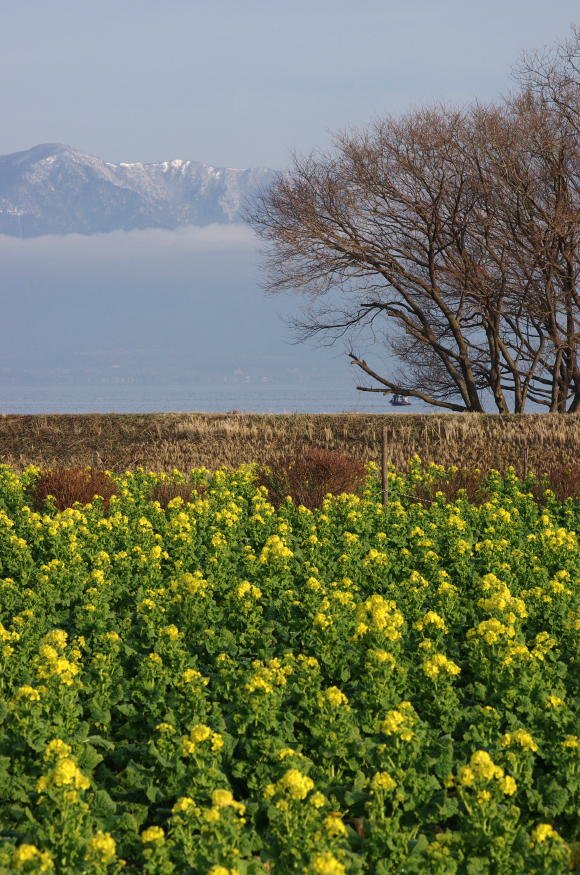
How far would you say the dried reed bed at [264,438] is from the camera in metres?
16.8

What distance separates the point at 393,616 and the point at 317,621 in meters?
0.53

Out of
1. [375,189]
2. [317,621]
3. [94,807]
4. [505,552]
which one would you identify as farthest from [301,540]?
[375,189]

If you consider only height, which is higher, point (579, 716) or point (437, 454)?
point (437, 454)

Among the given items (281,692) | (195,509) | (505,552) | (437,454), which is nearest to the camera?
(281,692)

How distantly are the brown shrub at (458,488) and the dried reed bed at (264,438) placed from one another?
6.84 feet

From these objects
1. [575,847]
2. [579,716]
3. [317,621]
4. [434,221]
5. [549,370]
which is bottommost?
[575,847]

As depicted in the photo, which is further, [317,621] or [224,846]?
[317,621]

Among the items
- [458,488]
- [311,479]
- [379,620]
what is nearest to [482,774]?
[379,620]

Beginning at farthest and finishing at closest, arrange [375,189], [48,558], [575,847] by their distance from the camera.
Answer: [375,189] < [48,558] < [575,847]

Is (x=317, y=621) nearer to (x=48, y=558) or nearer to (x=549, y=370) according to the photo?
(x=48, y=558)

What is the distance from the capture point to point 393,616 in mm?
5090

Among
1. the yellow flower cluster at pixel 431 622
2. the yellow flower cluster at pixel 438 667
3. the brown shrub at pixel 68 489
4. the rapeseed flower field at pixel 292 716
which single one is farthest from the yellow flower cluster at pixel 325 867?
the brown shrub at pixel 68 489

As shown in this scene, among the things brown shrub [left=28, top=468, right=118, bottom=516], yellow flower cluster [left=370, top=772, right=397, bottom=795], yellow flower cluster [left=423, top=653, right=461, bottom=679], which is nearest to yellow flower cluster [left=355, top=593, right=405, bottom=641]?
yellow flower cluster [left=423, top=653, right=461, bottom=679]

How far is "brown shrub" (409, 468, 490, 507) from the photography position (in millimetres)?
12742
